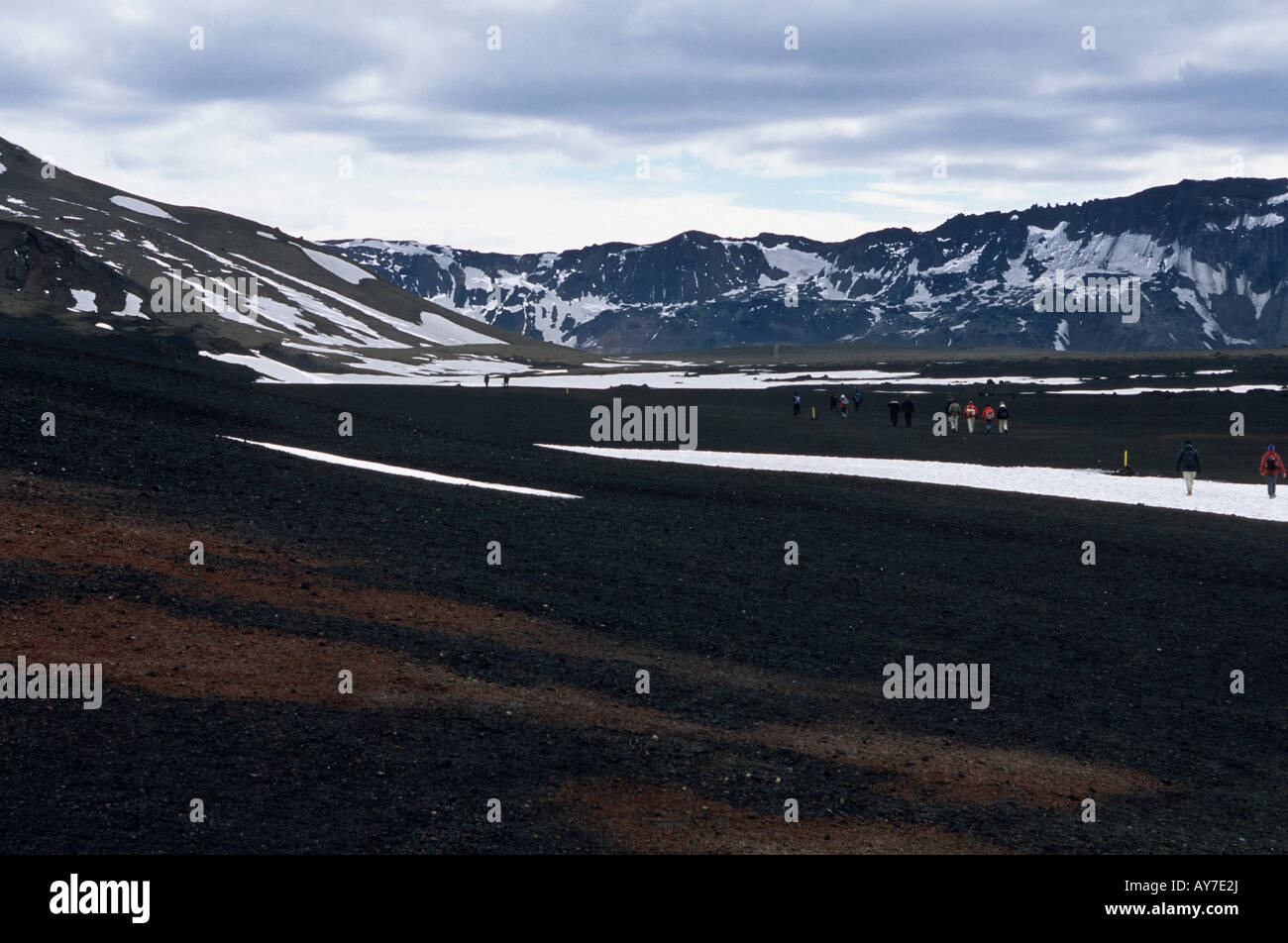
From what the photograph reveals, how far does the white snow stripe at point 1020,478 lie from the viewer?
115ft

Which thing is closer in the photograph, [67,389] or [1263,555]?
[1263,555]

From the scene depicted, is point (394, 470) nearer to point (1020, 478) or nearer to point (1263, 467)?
point (1020, 478)

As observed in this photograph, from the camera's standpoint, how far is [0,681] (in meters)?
13.1
